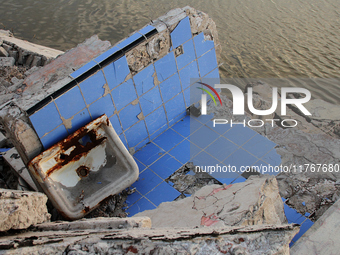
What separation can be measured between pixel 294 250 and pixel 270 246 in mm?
1768

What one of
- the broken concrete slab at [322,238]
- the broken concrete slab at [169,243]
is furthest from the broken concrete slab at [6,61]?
the broken concrete slab at [322,238]

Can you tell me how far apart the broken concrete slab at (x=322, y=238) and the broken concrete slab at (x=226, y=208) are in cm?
35

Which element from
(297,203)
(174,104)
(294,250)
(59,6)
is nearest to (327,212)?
(297,203)

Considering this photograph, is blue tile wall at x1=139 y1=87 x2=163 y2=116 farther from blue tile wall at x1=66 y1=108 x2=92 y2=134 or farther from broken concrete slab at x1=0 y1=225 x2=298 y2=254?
broken concrete slab at x1=0 y1=225 x2=298 y2=254

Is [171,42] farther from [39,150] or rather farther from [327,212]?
[327,212]

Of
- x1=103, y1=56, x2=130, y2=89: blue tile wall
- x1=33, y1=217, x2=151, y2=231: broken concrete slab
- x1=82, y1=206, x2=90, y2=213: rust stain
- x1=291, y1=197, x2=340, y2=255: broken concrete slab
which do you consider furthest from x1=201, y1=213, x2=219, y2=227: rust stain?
x1=103, y1=56, x2=130, y2=89: blue tile wall

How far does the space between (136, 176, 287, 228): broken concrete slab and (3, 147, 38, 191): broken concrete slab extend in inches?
68.7

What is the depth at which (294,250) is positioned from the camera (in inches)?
136

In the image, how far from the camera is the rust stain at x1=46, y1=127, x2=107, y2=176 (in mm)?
3840

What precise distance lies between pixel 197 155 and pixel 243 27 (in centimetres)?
619

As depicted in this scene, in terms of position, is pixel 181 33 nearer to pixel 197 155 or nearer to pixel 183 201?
pixel 197 155

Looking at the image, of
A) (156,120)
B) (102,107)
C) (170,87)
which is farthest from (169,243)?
(170,87)

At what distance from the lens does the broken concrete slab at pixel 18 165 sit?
4441 mm

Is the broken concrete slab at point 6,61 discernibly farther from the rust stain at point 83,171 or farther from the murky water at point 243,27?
the rust stain at point 83,171
